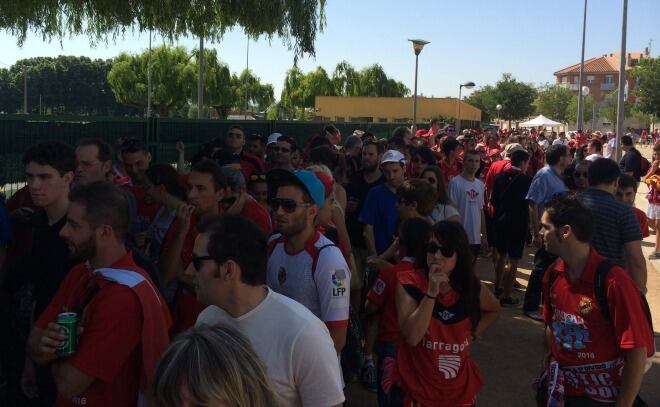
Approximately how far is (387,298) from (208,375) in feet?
8.06

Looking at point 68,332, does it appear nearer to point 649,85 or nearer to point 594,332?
point 594,332

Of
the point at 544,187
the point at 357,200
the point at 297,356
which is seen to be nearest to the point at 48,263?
the point at 297,356

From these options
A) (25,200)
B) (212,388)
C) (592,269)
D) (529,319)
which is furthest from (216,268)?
(529,319)

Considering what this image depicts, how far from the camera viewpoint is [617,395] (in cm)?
320

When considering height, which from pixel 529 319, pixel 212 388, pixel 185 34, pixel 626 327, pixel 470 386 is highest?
pixel 185 34

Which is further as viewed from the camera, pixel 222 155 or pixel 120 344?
pixel 222 155

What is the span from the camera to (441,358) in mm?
3369

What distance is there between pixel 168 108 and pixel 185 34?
47.2 m

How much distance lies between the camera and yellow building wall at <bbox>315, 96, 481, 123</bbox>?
4603cm

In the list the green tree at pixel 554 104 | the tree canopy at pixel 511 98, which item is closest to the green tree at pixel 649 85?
the tree canopy at pixel 511 98

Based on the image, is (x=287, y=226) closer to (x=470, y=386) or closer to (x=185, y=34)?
(x=470, y=386)

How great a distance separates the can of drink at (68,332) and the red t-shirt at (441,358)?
1613mm

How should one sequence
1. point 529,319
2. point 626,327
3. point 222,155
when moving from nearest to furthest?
point 626,327 < point 222,155 < point 529,319

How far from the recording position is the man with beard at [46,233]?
10.9ft
